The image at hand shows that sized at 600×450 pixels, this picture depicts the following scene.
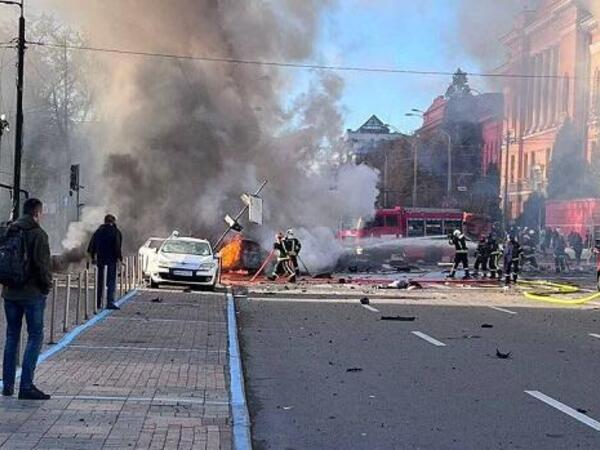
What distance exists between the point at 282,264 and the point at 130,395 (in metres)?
18.9

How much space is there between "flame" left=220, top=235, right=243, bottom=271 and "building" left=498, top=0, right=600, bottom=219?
11.2m

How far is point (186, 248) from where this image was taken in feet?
74.3

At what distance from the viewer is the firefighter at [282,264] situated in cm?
2609

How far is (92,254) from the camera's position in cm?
1584

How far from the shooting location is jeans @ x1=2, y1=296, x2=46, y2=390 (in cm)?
716

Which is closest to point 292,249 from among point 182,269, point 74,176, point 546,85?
point 182,269

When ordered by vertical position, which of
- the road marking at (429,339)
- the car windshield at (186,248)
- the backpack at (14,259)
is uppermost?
the backpack at (14,259)

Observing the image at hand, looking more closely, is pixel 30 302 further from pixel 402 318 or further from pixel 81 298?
pixel 402 318

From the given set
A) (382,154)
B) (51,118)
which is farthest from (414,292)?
(382,154)

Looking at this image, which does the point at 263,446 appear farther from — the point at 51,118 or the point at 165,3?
the point at 51,118

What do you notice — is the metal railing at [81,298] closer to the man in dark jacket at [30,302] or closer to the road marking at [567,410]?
the man in dark jacket at [30,302]

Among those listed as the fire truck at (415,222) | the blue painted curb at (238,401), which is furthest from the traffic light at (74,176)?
the fire truck at (415,222)

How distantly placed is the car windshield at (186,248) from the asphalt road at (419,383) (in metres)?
6.63

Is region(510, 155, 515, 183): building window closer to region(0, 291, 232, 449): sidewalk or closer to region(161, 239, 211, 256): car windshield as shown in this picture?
region(161, 239, 211, 256): car windshield
